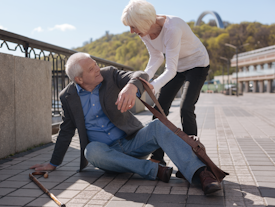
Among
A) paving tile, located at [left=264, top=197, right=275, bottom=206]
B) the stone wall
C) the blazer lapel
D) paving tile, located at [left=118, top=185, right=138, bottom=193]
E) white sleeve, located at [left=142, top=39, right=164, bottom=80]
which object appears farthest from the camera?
the stone wall

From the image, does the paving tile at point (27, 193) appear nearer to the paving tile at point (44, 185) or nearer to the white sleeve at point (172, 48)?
the paving tile at point (44, 185)

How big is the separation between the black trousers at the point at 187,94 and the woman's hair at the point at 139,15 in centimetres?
86

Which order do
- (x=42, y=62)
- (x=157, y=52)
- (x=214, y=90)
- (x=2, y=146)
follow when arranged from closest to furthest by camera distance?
(x=157, y=52), (x=2, y=146), (x=42, y=62), (x=214, y=90)

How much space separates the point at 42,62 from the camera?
5445 mm

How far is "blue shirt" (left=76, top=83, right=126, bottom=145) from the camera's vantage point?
331 cm

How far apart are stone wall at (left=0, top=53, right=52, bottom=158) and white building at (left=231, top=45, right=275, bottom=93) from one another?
5461 centimetres

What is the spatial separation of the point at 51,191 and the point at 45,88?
2.87m

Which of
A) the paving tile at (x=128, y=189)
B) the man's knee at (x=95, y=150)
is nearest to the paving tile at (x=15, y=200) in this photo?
the man's knee at (x=95, y=150)

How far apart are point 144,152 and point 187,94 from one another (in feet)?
2.68

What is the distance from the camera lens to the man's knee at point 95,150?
10.5ft

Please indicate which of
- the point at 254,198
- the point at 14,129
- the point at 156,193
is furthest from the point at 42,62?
the point at 254,198

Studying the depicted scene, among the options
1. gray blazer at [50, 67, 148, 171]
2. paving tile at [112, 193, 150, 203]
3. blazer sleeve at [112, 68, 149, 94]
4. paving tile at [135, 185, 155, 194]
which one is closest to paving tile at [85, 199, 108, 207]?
paving tile at [112, 193, 150, 203]

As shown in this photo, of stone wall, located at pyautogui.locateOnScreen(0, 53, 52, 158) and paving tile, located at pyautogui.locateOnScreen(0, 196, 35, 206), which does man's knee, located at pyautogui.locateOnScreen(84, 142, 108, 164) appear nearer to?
paving tile, located at pyautogui.locateOnScreen(0, 196, 35, 206)

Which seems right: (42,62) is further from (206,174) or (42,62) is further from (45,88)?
(206,174)
